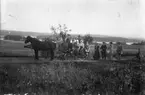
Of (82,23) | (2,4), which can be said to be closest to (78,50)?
(82,23)

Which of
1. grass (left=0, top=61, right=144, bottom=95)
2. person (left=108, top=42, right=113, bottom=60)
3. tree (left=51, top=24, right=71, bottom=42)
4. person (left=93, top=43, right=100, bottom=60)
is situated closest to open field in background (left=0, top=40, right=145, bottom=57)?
person (left=93, top=43, right=100, bottom=60)

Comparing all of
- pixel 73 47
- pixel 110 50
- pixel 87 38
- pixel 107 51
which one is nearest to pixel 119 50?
pixel 110 50

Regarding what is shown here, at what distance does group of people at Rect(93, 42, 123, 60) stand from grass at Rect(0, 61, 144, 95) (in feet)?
1.43

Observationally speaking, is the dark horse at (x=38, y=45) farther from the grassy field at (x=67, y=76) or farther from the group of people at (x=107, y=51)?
the group of people at (x=107, y=51)

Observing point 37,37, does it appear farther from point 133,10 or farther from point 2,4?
point 133,10

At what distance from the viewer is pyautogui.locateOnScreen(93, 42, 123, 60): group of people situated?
8.25 meters

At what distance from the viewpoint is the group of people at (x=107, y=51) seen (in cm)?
825

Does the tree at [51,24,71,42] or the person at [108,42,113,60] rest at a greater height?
the tree at [51,24,71,42]

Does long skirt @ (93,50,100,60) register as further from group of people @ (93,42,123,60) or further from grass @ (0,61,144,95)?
grass @ (0,61,144,95)

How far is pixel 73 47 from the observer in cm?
831

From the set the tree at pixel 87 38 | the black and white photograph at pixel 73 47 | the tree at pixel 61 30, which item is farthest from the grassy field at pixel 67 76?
the tree at pixel 61 30

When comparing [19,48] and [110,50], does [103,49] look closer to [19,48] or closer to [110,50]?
[110,50]

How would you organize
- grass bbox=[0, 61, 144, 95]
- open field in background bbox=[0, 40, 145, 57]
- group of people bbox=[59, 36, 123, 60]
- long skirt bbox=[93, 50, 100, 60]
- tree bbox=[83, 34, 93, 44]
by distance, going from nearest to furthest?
grass bbox=[0, 61, 144, 95] → open field in background bbox=[0, 40, 145, 57] → tree bbox=[83, 34, 93, 44] → group of people bbox=[59, 36, 123, 60] → long skirt bbox=[93, 50, 100, 60]

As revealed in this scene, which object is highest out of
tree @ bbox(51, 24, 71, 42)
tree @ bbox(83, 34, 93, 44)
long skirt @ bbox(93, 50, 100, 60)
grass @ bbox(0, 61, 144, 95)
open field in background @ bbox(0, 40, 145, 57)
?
tree @ bbox(51, 24, 71, 42)
